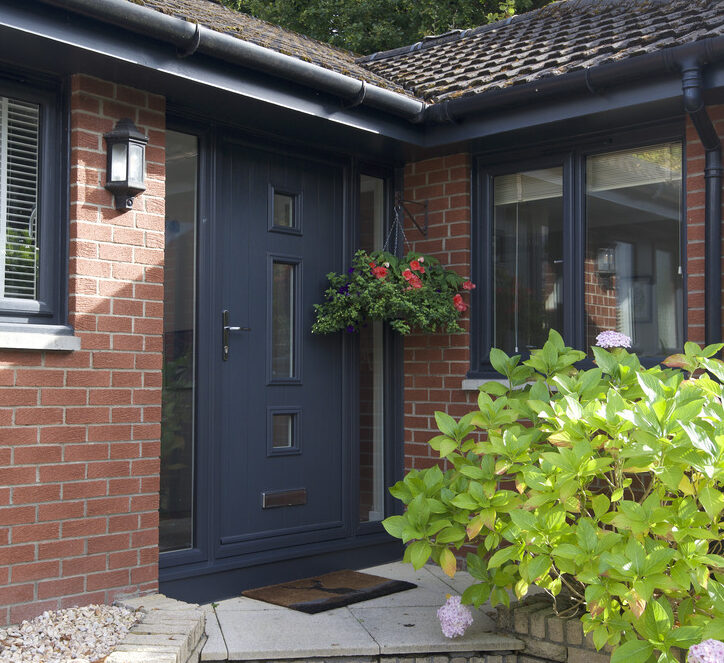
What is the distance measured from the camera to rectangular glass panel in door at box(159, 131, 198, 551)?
14.1 ft

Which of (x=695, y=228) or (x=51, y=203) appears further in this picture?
(x=695, y=228)

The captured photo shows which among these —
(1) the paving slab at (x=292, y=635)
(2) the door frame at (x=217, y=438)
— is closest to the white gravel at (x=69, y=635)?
(1) the paving slab at (x=292, y=635)

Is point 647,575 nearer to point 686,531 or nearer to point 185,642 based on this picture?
point 686,531

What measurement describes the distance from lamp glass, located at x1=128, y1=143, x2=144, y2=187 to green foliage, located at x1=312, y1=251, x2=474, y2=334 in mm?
1368

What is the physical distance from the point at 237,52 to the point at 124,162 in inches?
28.1

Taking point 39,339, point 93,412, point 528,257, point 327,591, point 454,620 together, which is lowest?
point 327,591

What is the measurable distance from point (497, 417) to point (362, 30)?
391 inches

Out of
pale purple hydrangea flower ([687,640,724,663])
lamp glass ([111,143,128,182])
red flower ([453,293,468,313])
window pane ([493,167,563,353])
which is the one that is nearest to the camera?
pale purple hydrangea flower ([687,640,724,663])

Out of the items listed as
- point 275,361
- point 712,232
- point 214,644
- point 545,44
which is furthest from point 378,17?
point 214,644

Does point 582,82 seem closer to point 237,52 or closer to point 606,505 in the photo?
point 237,52

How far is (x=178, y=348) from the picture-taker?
4.38 metres

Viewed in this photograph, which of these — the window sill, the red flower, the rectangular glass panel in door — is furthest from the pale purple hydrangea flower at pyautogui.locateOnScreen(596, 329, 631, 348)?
the window sill

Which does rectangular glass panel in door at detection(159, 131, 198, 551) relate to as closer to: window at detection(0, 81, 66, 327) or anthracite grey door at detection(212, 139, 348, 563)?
anthracite grey door at detection(212, 139, 348, 563)

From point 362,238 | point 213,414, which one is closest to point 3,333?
point 213,414
